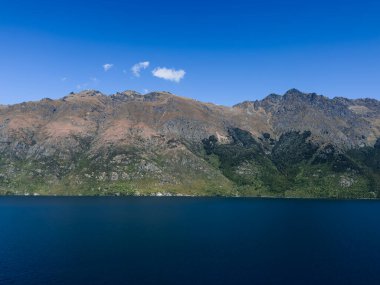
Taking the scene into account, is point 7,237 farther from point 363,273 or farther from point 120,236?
point 363,273

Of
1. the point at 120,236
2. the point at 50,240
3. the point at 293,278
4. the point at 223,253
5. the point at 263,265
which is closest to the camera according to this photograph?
the point at 293,278

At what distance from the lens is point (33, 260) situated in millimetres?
139125

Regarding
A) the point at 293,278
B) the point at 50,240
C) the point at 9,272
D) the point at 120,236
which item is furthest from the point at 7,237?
the point at 293,278

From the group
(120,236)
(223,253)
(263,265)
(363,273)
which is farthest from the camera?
(120,236)

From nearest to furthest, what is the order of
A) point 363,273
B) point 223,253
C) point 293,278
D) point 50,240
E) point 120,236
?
point 293,278
point 363,273
point 223,253
point 50,240
point 120,236

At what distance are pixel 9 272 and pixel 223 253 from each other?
81030mm

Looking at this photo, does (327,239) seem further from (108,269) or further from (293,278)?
(108,269)

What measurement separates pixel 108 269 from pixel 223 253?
50848mm

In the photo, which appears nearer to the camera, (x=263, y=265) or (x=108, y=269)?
(x=108, y=269)

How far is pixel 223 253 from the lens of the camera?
15612 cm

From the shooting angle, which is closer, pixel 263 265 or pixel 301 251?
pixel 263 265

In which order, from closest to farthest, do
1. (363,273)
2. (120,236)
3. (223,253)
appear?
(363,273) < (223,253) < (120,236)

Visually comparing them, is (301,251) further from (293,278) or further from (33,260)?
(33,260)

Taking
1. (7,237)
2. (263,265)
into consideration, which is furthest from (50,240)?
(263,265)
